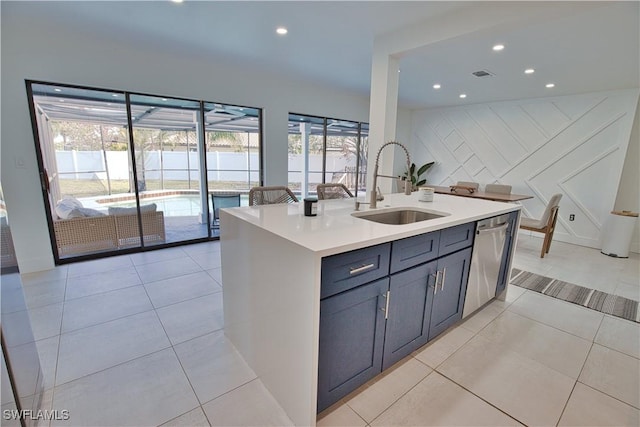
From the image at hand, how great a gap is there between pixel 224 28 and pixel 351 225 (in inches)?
96.9

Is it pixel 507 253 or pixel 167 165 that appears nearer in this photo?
pixel 507 253

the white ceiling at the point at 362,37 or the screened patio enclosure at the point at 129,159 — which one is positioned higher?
the white ceiling at the point at 362,37

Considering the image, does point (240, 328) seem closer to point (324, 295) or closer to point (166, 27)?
point (324, 295)

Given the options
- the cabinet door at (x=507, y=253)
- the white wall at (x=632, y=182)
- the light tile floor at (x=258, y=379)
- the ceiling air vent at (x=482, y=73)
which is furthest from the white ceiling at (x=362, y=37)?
the light tile floor at (x=258, y=379)

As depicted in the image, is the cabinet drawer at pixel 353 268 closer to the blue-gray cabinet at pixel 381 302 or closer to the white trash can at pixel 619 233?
the blue-gray cabinet at pixel 381 302

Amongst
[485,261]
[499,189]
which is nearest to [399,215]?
[485,261]

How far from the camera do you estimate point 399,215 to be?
2.35 m

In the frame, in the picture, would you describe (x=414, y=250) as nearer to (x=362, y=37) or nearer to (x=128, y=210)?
(x=362, y=37)

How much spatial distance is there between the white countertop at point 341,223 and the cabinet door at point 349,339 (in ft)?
0.83

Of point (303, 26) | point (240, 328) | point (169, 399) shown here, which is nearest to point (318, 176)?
point (303, 26)

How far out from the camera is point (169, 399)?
1.58 metres

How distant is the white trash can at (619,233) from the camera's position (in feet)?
13.6

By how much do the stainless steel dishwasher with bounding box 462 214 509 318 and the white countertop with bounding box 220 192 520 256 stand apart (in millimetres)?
104

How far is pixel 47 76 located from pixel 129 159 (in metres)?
1.10
